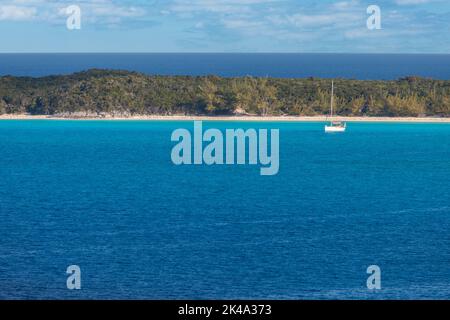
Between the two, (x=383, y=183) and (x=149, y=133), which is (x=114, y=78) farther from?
(x=383, y=183)

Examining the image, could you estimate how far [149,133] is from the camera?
72875 mm

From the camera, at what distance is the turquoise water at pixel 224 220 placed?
31.0m

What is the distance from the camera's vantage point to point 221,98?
83.0 metres

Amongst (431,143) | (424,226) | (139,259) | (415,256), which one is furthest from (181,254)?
(431,143)

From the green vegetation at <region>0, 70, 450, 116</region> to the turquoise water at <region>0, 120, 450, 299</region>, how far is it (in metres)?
11.9

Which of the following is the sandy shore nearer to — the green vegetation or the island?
the island

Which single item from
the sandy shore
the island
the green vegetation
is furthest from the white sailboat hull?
the green vegetation

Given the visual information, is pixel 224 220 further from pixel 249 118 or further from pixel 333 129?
pixel 249 118

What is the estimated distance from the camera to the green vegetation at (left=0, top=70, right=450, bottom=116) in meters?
81.8

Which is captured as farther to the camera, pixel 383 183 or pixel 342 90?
pixel 342 90

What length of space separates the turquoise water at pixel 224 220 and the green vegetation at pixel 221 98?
39.1 feet

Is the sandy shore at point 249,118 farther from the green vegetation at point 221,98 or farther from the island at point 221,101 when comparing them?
the green vegetation at point 221,98

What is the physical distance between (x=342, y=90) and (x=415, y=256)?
54.5 m

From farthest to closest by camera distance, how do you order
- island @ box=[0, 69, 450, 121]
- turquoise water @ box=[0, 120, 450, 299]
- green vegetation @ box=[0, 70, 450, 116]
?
1. green vegetation @ box=[0, 70, 450, 116]
2. island @ box=[0, 69, 450, 121]
3. turquoise water @ box=[0, 120, 450, 299]
